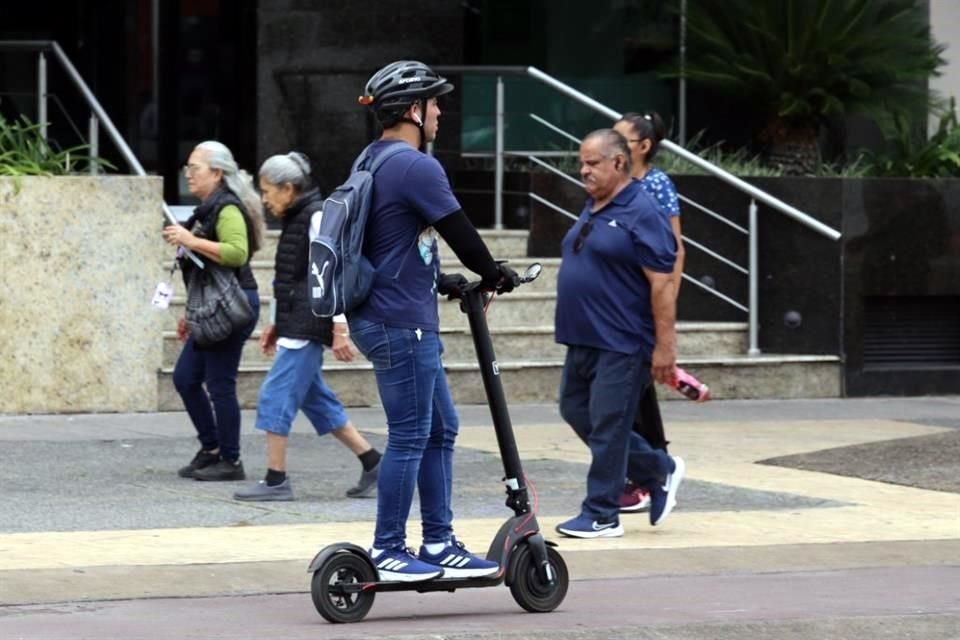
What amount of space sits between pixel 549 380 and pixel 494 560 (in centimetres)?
675

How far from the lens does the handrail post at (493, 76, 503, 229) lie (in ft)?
51.9

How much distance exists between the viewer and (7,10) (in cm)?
1852

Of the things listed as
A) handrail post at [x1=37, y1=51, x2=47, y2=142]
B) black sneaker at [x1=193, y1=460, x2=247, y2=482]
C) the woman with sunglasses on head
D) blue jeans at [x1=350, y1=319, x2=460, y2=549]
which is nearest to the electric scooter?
blue jeans at [x1=350, y1=319, x2=460, y2=549]

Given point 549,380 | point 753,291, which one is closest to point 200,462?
point 549,380

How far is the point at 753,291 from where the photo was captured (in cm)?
1470

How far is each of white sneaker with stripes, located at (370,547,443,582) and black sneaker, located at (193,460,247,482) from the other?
345 centimetres

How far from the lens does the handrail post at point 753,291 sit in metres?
14.6

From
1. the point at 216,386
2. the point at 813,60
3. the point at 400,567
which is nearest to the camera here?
the point at 400,567

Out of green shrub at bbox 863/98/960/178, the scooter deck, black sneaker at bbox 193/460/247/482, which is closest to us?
the scooter deck

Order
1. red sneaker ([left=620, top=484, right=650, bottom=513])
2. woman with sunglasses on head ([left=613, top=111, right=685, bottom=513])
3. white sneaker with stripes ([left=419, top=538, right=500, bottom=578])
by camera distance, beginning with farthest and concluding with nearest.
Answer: red sneaker ([left=620, top=484, right=650, bottom=513]) → woman with sunglasses on head ([left=613, top=111, right=685, bottom=513]) → white sneaker with stripes ([left=419, top=538, right=500, bottom=578])

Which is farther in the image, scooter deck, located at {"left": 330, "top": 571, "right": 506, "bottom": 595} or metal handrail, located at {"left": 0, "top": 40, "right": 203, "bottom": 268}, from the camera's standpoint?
metal handrail, located at {"left": 0, "top": 40, "right": 203, "bottom": 268}

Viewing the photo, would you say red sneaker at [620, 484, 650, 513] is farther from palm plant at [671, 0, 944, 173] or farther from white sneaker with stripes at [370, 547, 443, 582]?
palm plant at [671, 0, 944, 173]

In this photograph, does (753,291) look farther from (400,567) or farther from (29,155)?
(400,567)

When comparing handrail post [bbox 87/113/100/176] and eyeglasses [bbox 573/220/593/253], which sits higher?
handrail post [bbox 87/113/100/176]
